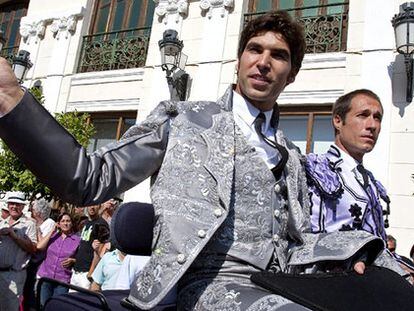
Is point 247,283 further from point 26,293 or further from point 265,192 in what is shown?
point 26,293

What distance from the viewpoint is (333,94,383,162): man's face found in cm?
241

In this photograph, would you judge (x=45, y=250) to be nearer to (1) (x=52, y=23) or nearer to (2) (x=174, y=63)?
(2) (x=174, y=63)

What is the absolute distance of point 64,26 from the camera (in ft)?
35.3

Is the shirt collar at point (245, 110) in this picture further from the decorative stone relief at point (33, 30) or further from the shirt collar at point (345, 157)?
the decorative stone relief at point (33, 30)

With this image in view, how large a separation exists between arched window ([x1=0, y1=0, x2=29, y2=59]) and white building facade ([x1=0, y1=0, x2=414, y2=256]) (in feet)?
5.55

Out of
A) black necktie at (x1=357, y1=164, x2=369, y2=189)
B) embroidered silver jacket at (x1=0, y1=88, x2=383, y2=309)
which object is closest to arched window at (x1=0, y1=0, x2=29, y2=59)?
black necktie at (x1=357, y1=164, x2=369, y2=189)

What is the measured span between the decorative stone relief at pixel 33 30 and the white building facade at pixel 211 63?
0.08ft

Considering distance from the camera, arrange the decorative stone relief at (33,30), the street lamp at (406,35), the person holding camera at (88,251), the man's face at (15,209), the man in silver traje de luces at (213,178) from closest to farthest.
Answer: the man in silver traje de luces at (213,178)
the person holding camera at (88,251)
the man's face at (15,209)
the street lamp at (406,35)
the decorative stone relief at (33,30)

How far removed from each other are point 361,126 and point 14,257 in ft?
15.0

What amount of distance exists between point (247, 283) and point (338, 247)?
1.08ft

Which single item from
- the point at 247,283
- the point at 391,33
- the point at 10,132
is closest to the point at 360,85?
the point at 391,33

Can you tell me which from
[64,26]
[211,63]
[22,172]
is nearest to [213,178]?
[22,172]

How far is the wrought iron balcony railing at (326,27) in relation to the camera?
8.03m

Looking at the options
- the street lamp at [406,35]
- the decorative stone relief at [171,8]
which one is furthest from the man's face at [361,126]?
the decorative stone relief at [171,8]
